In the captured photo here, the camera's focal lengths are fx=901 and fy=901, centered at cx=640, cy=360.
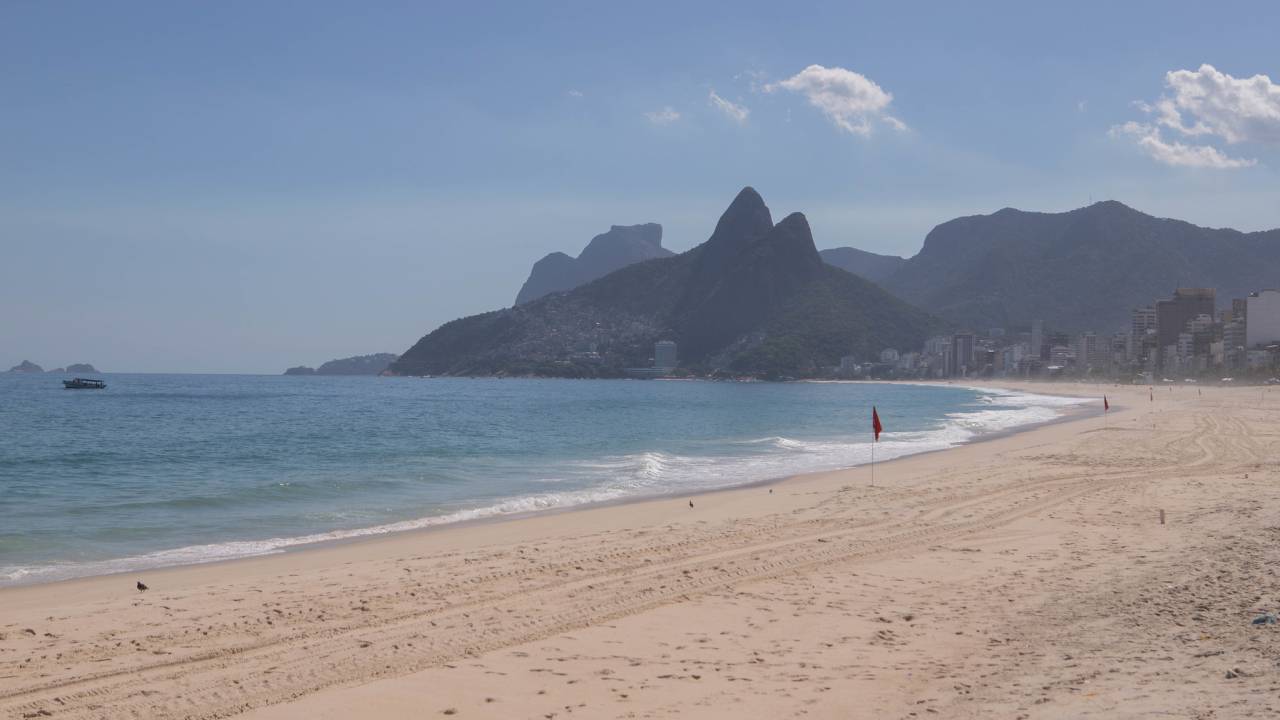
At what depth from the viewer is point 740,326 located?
18750 cm

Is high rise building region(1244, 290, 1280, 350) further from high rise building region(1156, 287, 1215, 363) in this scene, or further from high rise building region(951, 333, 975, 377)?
high rise building region(951, 333, 975, 377)

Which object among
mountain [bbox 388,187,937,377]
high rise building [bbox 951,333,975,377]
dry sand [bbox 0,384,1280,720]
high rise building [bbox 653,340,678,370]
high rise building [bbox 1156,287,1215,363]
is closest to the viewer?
dry sand [bbox 0,384,1280,720]

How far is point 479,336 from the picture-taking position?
200 m

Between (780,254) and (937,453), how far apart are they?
6765 inches

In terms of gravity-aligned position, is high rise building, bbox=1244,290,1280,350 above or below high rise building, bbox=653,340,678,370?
above

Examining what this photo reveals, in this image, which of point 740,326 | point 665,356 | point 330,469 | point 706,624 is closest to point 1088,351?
point 740,326

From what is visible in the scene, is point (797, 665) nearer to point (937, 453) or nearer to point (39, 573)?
point (39, 573)

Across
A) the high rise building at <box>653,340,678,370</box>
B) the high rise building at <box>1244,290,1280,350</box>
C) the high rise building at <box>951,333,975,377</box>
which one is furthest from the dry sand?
the high rise building at <box>653,340,678,370</box>

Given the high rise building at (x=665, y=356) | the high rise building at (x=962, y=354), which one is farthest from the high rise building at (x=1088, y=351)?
the high rise building at (x=665, y=356)

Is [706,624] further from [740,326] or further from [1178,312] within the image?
[740,326]

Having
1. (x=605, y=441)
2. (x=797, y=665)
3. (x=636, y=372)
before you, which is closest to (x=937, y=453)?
(x=605, y=441)

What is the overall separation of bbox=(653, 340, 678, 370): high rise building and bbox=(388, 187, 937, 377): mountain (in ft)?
8.16

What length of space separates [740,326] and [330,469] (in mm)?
167049

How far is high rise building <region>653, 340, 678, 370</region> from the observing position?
178m
